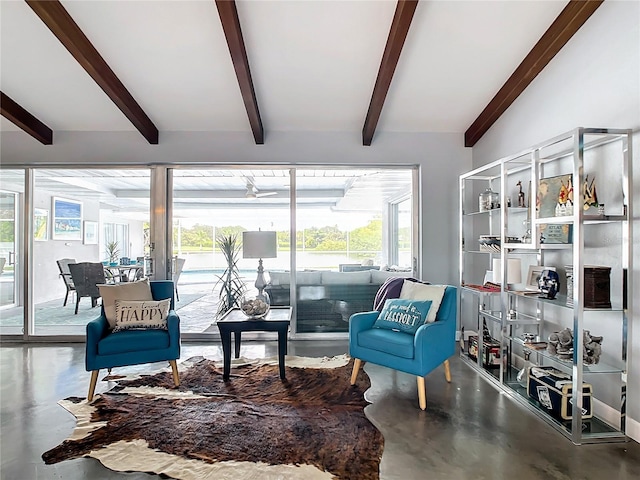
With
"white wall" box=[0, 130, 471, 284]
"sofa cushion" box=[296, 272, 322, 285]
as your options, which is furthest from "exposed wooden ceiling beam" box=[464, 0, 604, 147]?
"sofa cushion" box=[296, 272, 322, 285]

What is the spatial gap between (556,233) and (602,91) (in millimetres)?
1101

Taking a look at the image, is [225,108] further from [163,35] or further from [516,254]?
[516,254]

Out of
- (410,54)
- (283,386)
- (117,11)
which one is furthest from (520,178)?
(117,11)

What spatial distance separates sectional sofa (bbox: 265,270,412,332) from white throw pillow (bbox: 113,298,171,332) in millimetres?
1716

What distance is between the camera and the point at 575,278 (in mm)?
2518

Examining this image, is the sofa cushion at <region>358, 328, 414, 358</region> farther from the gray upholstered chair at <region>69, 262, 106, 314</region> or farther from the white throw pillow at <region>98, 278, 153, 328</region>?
the gray upholstered chair at <region>69, 262, 106, 314</region>

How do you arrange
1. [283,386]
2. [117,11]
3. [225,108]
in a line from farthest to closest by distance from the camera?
[225,108] < [283,386] < [117,11]

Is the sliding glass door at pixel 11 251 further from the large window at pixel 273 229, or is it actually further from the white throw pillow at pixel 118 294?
the white throw pillow at pixel 118 294

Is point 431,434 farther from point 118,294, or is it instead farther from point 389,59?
point 389,59

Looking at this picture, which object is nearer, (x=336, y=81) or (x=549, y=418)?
(x=549, y=418)

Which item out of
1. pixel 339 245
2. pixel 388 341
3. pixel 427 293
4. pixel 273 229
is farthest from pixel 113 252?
pixel 427 293

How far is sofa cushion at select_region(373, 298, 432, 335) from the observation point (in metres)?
3.27

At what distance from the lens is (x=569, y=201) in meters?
2.71

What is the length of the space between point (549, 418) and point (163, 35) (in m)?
4.40
